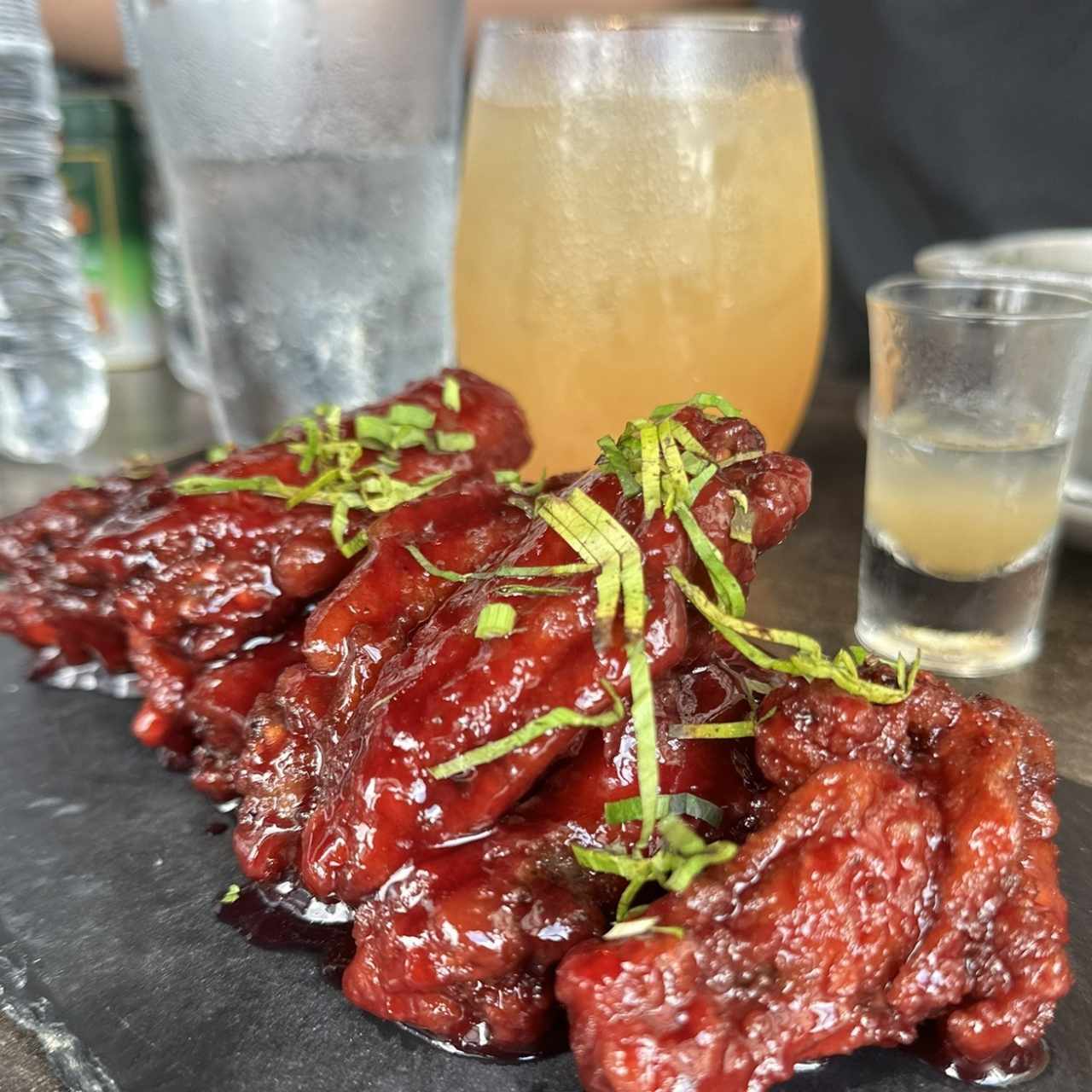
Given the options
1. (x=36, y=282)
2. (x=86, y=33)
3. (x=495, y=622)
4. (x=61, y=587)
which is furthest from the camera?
(x=86, y=33)

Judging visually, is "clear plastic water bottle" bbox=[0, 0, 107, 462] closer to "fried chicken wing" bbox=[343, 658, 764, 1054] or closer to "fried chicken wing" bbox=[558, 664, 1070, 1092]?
"fried chicken wing" bbox=[343, 658, 764, 1054]

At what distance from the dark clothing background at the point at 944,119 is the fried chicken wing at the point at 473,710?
3.26 meters

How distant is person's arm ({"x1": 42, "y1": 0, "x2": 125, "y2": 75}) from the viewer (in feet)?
11.6

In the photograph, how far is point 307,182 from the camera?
7.48 feet

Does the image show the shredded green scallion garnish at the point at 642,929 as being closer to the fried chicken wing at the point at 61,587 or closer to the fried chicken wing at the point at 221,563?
the fried chicken wing at the point at 221,563

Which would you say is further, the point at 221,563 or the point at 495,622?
the point at 221,563

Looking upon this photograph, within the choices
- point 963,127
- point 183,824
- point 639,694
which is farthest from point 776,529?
point 963,127

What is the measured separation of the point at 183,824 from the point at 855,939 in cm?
87

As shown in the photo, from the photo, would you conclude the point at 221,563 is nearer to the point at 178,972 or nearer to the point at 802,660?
the point at 178,972

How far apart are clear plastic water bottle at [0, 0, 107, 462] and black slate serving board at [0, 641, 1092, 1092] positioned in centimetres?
170

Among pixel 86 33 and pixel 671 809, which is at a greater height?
pixel 86 33

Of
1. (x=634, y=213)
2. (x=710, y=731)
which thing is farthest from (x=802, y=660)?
(x=634, y=213)

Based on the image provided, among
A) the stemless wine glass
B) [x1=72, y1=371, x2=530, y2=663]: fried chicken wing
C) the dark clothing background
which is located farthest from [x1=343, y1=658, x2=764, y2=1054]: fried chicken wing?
the dark clothing background

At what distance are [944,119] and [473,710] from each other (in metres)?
3.52
